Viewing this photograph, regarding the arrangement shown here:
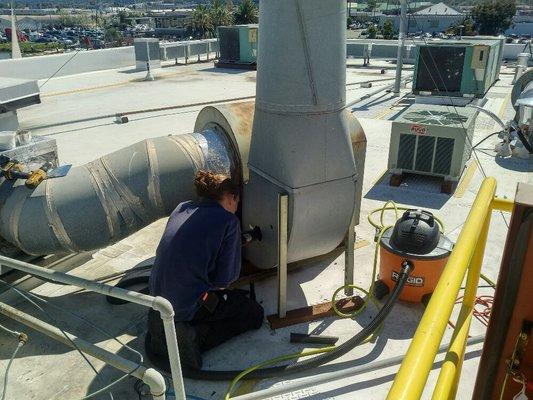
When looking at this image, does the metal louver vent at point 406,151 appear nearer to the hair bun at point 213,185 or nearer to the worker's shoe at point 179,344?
the hair bun at point 213,185

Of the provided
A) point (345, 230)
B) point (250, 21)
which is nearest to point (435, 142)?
point (345, 230)

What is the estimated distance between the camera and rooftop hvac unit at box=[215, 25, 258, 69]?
20.0 meters

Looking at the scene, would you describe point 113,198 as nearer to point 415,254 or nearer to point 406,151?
point 415,254

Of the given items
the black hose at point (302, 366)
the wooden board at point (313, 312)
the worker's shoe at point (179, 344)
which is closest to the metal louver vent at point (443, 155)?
the wooden board at point (313, 312)

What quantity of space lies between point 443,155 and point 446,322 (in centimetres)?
613

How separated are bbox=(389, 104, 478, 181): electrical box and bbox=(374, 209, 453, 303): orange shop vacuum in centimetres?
314

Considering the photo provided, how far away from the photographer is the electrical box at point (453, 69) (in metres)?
12.7

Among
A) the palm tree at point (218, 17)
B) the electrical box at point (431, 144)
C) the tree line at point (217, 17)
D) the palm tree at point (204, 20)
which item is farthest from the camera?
the palm tree at point (218, 17)

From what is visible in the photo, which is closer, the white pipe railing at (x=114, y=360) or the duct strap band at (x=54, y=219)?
the white pipe railing at (x=114, y=360)

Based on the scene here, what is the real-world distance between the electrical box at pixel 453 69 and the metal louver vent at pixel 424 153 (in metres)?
6.83

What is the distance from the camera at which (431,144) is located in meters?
7.25

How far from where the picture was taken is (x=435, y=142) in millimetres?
7203

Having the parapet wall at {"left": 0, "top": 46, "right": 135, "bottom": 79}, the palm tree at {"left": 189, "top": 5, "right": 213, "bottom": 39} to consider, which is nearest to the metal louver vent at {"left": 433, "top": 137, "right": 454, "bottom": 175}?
the parapet wall at {"left": 0, "top": 46, "right": 135, "bottom": 79}

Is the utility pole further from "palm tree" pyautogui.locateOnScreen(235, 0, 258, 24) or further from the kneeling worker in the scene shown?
"palm tree" pyautogui.locateOnScreen(235, 0, 258, 24)
